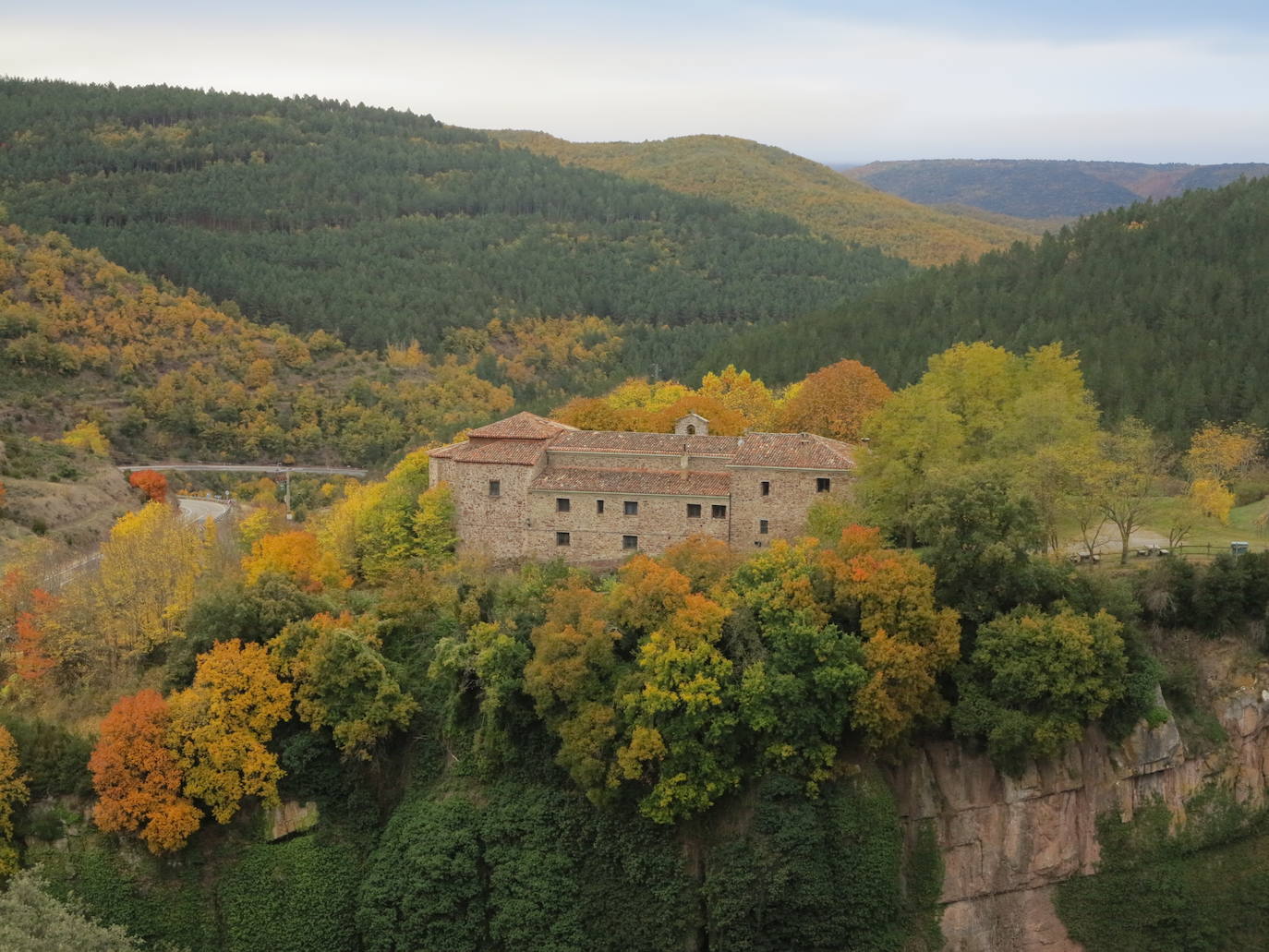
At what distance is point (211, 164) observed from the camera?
177625mm

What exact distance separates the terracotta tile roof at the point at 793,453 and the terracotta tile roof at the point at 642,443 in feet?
4.45

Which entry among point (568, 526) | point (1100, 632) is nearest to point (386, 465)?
point (568, 526)

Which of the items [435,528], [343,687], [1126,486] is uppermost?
[1126,486]

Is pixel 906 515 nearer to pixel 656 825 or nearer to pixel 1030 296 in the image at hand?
pixel 656 825

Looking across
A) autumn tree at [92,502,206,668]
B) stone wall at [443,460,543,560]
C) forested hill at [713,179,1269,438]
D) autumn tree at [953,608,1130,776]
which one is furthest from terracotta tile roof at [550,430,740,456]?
forested hill at [713,179,1269,438]

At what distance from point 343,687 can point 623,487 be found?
13335 millimetres

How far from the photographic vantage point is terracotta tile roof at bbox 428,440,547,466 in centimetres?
4941

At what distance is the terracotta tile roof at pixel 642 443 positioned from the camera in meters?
49.8

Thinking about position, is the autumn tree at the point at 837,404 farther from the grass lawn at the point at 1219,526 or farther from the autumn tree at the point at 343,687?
the autumn tree at the point at 343,687

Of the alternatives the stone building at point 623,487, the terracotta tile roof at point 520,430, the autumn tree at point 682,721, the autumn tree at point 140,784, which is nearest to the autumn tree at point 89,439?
the terracotta tile roof at point 520,430

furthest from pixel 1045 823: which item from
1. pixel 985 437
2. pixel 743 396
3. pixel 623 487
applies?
pixel 743 396

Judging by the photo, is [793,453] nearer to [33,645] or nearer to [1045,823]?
[1045,823]

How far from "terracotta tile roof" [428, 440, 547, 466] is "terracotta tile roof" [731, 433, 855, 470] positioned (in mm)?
8090

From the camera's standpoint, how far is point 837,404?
59.0m
